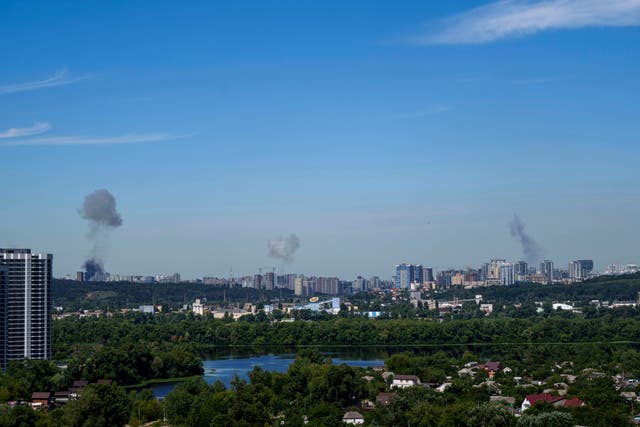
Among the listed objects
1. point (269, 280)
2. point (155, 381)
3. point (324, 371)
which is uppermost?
point (269, 280)

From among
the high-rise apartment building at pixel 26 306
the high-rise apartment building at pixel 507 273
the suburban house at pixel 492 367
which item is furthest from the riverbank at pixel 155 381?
the high-rise apartment building at pixel 507 273

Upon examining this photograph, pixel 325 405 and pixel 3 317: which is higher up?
pixel 3 317

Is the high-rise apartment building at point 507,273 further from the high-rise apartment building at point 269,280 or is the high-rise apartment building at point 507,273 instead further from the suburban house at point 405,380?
the suburban house at point 405,380

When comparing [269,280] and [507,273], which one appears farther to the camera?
[269,280]

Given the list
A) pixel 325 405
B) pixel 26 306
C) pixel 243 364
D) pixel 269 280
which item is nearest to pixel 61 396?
pixel 26 306

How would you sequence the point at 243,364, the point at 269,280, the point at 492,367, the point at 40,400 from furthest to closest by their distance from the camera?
1. the point at 269,280
2. the point at 243,364
3. the point at 492,367
4. the point at 40,400

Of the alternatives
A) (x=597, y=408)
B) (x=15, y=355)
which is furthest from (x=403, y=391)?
(x=15, y=355)

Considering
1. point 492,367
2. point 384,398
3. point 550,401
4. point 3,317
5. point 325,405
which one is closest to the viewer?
point 325,405

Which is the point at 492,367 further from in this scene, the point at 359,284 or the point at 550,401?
the point at 359,284
